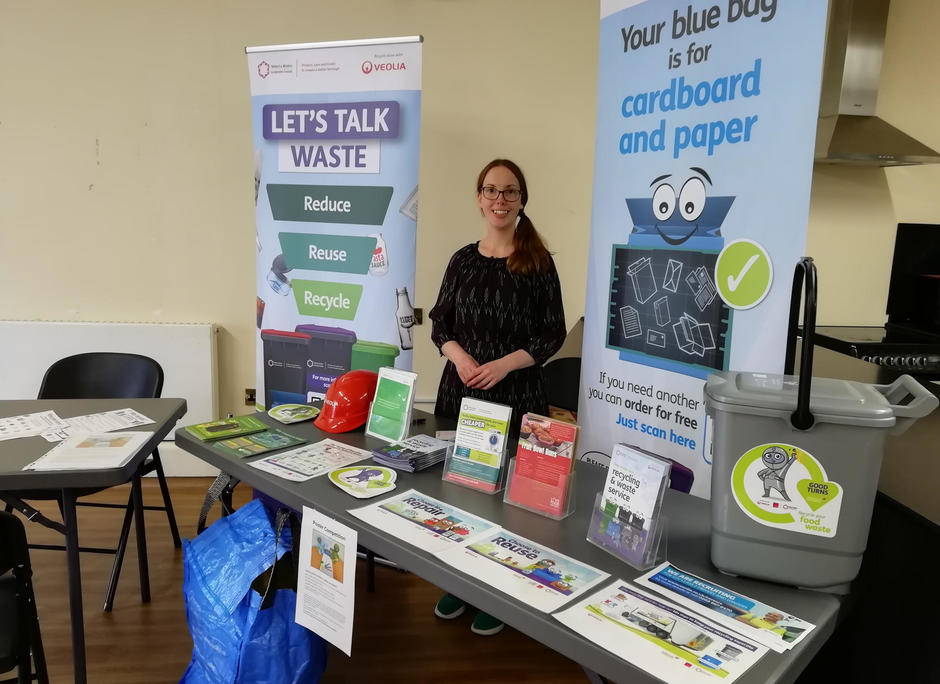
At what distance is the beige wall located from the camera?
3.42 metres

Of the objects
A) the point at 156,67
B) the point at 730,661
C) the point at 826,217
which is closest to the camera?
the point at 730,661

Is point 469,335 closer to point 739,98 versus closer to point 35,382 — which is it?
point 739,98

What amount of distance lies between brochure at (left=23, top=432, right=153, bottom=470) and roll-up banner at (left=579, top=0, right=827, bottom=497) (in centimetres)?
140

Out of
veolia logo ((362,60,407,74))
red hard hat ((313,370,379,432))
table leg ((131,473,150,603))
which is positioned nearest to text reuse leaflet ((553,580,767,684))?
red hard hat ((313,370,379,432))

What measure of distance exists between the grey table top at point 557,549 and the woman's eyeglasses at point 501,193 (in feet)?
3.09

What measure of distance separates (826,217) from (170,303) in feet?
12.8

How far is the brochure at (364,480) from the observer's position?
1.54 m

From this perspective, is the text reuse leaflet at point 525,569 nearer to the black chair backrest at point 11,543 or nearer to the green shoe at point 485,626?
the black chair backrest at point 11,543

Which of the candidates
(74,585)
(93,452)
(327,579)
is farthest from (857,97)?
(74,585)

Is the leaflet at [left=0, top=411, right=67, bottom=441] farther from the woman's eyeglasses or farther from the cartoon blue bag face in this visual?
the cartoon blue bag face

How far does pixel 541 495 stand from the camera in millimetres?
1445

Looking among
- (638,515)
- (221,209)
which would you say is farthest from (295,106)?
(638,515)

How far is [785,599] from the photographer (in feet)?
3.72

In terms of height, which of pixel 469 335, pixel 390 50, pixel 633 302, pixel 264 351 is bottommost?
pixel 264 351
